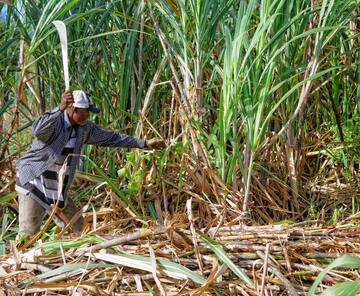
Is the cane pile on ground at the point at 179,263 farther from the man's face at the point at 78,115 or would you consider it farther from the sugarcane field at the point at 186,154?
the man's face at the point at 78,115

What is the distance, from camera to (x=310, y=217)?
295 cm

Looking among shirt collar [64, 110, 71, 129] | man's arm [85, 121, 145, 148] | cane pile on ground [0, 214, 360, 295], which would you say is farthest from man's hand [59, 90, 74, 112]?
cane pile on ground [0, 214, 360, 295]

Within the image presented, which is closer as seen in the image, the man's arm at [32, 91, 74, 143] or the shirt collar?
the man's arm at [32, 91, 74, 143]

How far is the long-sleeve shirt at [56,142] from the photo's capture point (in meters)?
2.88

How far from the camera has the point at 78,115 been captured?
9.58 ft

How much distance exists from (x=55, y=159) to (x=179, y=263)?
1.33 m

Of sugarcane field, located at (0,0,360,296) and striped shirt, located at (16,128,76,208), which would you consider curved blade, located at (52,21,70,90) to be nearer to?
sugarcane field, located at (0,0,360,296)

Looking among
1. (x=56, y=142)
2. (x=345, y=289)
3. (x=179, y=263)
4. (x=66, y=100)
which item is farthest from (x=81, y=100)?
(x=345, y=289)

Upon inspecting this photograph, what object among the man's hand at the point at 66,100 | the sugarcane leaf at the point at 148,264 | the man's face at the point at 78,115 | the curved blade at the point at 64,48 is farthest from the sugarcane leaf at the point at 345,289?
the man's face at the point at 78,115

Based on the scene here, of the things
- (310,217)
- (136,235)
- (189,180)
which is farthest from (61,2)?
(310,217)

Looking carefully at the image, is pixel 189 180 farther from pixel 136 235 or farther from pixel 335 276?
pixel 335 276

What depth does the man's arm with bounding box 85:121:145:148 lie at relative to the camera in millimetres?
3055

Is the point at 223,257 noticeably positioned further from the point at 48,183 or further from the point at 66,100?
the point at 48,183

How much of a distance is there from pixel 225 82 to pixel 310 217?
0.83m
